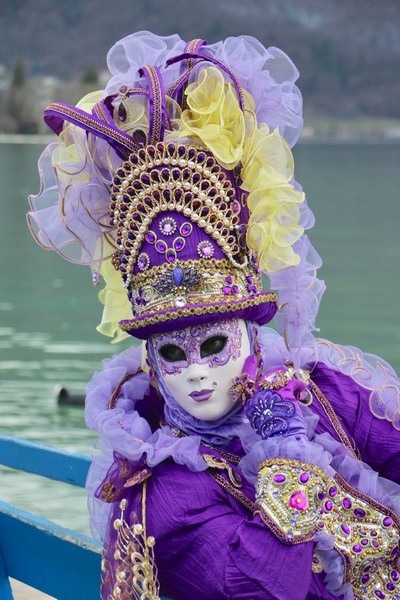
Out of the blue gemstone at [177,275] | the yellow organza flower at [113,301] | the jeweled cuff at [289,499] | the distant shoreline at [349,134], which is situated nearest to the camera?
the jeweled cuff at [289,499]

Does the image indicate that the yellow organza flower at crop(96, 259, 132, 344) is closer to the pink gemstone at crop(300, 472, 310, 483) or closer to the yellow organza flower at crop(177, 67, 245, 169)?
the yellow organza flower at crop(177, 67, 245, 169)

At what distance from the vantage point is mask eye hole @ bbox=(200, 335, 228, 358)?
2.28 meters

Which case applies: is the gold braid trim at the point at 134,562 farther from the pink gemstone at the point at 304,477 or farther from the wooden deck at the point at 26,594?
the wooden deck at the point at 26,594

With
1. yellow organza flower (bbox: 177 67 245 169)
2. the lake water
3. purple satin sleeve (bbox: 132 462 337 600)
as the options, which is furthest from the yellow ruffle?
the lake water

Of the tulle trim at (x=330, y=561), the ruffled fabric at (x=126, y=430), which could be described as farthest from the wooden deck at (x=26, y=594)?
the tulle trim at (x=330, y=561)

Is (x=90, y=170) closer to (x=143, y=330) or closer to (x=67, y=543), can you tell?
(x=143, y=330)

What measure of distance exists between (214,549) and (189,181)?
65 cm

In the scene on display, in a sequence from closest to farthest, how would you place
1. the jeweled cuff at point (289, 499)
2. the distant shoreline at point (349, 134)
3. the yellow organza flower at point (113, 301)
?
the jeweled cuff at point (289, 499)
the yellow organza flower at point (113, 301)
the distant shoreline at point (349, 134)

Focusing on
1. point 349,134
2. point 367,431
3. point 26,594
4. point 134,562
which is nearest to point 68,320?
point 26,594

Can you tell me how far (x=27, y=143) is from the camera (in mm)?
54094

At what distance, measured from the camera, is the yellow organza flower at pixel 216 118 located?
2.28m

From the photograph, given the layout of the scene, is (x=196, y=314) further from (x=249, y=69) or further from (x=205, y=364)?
(x=249, y=69)

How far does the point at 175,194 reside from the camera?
7.43 ft

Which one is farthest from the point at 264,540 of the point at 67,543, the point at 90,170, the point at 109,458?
the point at 67,543
